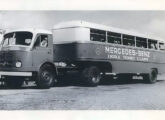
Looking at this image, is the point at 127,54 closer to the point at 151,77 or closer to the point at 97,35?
the point at 97,35

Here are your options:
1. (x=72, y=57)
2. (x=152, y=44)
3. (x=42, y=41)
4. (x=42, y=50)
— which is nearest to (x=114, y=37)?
(x=72, y=57)

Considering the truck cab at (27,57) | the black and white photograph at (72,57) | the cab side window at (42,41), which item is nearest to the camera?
the black and white photograph at (72,57)

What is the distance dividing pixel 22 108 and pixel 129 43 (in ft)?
20.5

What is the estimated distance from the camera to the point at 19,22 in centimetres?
1145

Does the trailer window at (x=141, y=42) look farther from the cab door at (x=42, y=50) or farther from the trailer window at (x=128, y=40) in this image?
the cab door at (x=42, y=50)

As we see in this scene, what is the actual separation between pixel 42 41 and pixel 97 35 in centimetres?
205

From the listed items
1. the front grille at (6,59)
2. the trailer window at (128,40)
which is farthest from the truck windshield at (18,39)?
the trailer window at (128,40)

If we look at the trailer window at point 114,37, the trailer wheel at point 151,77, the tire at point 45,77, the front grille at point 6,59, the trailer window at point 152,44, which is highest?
the trailer window at point 114,37

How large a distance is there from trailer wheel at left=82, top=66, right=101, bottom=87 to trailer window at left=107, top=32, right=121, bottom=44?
116 centimetres

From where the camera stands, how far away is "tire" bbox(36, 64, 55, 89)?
38.3ft

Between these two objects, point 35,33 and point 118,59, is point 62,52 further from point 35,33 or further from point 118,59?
point 118,59

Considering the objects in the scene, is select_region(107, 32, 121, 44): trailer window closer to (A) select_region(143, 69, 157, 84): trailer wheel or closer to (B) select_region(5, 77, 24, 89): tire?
(A) select_region(143, 69, 157, 84): trailer wheel

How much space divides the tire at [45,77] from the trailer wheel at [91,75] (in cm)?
123

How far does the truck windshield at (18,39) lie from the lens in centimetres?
1177
